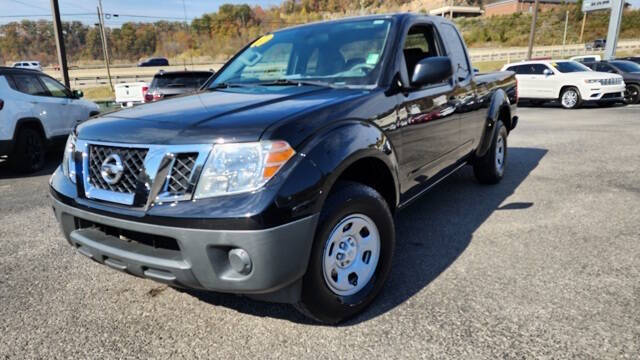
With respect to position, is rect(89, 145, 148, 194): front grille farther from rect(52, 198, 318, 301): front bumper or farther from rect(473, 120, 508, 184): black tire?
rect(473, 120, 508, 184): black tire

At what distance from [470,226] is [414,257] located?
0.95 meters

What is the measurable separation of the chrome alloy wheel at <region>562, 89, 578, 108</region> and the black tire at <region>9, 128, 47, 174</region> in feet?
48.6

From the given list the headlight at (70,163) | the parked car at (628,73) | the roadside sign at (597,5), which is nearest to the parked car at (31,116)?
the headlight at (70,163)

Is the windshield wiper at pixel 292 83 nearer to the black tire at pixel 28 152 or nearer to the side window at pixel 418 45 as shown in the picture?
the side window at pixel 418 45

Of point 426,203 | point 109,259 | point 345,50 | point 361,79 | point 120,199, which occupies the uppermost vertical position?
point 345,50

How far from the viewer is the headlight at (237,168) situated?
1947 mm

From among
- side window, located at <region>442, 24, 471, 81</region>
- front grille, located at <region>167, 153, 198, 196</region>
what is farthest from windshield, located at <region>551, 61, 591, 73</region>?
front grille, located at <region>167, 153, 198, 196</region>

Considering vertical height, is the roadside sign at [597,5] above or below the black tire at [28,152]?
above

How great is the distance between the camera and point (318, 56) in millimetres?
3293

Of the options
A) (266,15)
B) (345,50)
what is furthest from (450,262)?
(266,15)

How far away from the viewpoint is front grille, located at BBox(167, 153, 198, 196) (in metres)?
1.99

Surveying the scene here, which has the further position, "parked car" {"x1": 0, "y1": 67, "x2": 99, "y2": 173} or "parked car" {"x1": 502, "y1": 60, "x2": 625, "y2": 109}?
"parked car" {"x1": 502, "y1": 60, "x2": 625, "y2": 109}

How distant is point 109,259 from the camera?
2.25m

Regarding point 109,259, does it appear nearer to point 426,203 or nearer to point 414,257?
point 414,257
